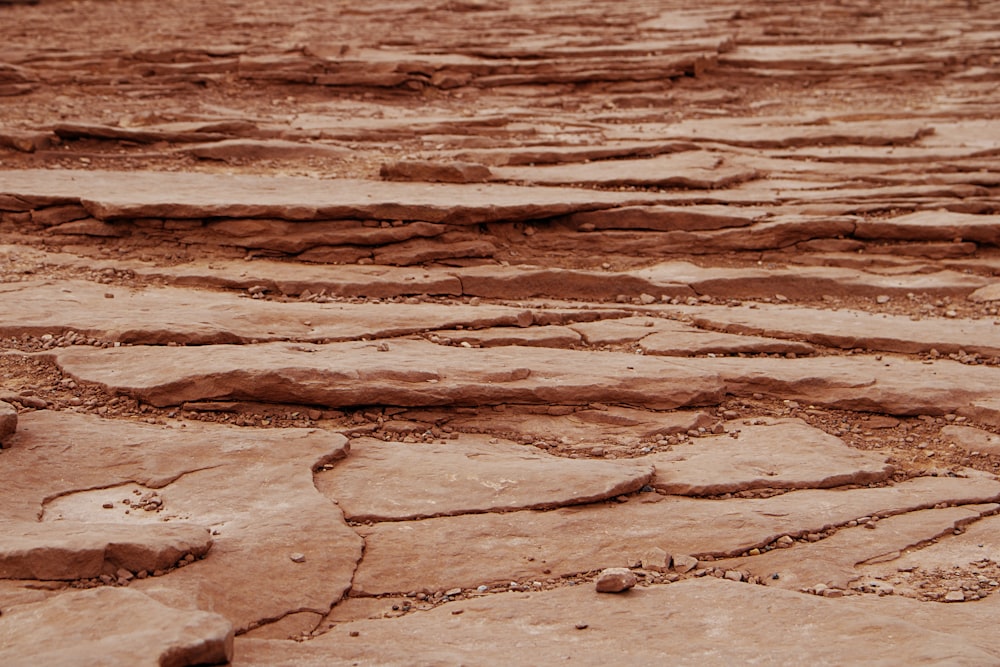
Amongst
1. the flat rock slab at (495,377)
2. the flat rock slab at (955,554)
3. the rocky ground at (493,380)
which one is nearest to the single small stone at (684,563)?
the rocky ground at (493,380)

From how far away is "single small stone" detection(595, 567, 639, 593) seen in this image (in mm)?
4133

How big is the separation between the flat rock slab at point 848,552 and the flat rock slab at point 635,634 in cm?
25

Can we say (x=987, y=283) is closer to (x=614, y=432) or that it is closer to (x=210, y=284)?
(x=614, y=432)

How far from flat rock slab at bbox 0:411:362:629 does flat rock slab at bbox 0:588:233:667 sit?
259 mm

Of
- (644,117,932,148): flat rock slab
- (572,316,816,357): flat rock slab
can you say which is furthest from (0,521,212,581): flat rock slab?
(644,117,932,148): flat rock slab

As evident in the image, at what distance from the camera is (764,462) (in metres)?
5.32

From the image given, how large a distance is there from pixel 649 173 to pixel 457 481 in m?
5.11

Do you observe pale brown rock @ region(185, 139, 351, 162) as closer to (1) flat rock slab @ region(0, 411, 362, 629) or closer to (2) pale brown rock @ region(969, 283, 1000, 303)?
(1) flat rock slab @ region(0, 411, 362, 629)

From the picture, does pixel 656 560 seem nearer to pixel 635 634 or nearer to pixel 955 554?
pixel 635 634

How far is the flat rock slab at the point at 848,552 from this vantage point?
14.4 feet

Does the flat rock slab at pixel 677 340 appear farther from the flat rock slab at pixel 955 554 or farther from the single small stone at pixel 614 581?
the single small stone at pixel 614 581

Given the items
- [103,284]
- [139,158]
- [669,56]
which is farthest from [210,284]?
[669,56]

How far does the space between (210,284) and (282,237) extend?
0.74 m

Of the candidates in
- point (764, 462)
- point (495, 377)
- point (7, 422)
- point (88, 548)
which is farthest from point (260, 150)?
point (88, 548)
